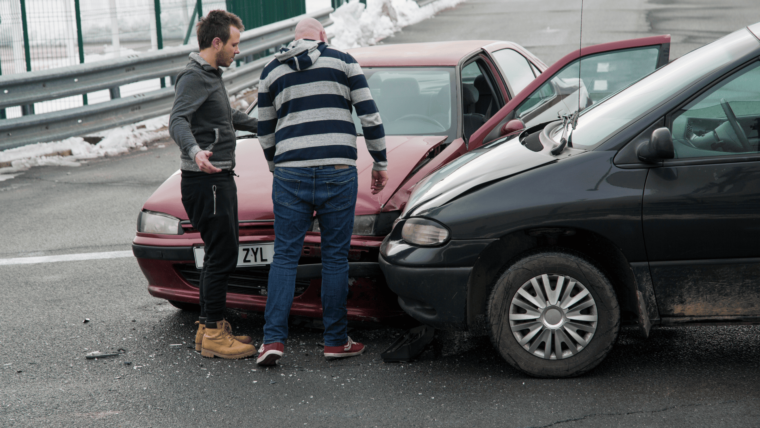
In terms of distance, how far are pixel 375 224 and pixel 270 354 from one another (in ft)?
2.86

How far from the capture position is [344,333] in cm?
391

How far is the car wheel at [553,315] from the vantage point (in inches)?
137

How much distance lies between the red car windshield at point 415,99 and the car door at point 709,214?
184cm

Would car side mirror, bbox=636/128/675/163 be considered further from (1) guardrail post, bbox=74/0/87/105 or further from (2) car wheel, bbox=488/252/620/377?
(1) guardrail post, bbox=74/0/87/105

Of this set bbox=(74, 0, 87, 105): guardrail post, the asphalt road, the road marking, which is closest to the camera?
the asphalt road

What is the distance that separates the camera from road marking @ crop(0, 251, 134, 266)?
5.73m

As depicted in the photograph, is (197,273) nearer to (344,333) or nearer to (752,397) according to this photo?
(344,333)

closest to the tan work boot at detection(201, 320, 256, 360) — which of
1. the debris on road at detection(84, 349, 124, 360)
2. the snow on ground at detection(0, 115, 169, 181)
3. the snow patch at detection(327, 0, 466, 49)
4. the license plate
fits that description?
the license plate

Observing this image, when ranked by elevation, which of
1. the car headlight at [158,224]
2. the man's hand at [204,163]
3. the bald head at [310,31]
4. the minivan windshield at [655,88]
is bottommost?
the car headlight at [158,224]

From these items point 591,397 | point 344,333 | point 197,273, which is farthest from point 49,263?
point 591,397

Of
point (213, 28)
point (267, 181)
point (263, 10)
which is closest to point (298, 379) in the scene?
point (267, 181)

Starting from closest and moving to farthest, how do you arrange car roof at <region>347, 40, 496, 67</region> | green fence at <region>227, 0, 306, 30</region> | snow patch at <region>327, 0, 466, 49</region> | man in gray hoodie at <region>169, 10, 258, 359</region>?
man in gray hoodie at <region>169, 10, 258, 359</region> → car roof at <region>347, 40, 496, 67</region> → green fence at <region>227, 0, 306, 30</region> → snow patch at <region>327, 0, 466, 49</region>

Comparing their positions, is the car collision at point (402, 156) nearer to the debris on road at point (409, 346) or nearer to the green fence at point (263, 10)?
the debris on road at point (409, 346)

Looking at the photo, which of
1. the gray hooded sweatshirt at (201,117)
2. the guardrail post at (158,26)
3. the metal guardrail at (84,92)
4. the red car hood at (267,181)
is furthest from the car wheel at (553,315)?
the guardrail post at (158,26)
